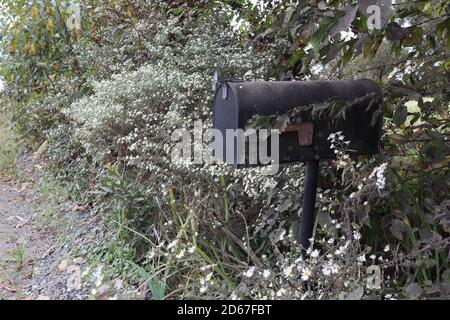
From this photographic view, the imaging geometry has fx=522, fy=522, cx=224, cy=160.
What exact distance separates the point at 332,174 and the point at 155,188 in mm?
1224

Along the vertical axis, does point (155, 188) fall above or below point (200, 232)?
above

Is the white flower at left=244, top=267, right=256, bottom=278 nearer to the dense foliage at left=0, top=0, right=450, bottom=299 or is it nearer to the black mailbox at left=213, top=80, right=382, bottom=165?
the dense foliage at left=0, top=0, right=450, bottom=299

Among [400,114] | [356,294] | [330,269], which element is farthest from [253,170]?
[356,294]

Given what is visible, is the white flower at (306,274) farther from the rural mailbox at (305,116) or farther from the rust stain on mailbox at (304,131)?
the rust stain on mailbox at (304,131)

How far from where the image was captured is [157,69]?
424cm

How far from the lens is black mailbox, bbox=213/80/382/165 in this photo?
2.42 meters

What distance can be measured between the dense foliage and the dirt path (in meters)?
0.20

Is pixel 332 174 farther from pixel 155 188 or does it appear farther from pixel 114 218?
pixel 114 218

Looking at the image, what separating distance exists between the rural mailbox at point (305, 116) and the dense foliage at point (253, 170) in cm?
10

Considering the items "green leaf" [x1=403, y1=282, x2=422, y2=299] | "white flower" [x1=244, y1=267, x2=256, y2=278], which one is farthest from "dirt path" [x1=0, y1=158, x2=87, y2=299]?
"green leaf" [x1=403, y1=282, x2=422, y2=299]

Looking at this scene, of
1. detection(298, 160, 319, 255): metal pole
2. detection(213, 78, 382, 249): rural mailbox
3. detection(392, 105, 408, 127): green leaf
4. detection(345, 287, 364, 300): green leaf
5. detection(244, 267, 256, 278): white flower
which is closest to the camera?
detection(345, 287, 364, 300): green leaf

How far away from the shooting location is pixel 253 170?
317 centimetres

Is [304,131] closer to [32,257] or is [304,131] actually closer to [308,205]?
[308,205]
